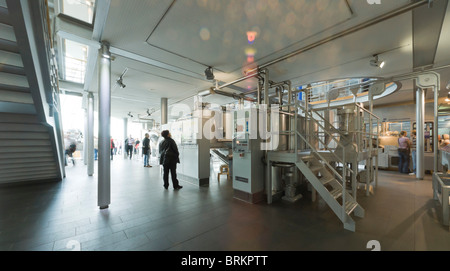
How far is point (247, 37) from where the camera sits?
3.57 meters

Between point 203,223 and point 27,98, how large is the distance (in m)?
4.50

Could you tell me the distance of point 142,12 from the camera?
2889 millimetres

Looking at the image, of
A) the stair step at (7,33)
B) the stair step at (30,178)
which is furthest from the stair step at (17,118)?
the stair step at (7,33)

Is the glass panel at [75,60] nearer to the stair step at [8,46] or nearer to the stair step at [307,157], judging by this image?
the stair step at [8,46]

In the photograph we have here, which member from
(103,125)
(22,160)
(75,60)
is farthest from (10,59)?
(22,160)

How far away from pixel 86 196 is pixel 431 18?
841 centimetres

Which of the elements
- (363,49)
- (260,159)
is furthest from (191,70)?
(363,49)

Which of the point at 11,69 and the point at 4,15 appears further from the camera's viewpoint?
the point at 11,69

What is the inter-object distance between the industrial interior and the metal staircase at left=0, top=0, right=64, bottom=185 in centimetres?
2

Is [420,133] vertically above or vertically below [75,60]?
below

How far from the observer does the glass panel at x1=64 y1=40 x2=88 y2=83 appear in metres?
5.20

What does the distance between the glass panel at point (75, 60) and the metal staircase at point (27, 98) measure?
1439 millimetres

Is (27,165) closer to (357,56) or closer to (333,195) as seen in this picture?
(333,195)

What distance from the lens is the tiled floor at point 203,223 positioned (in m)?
2.46
